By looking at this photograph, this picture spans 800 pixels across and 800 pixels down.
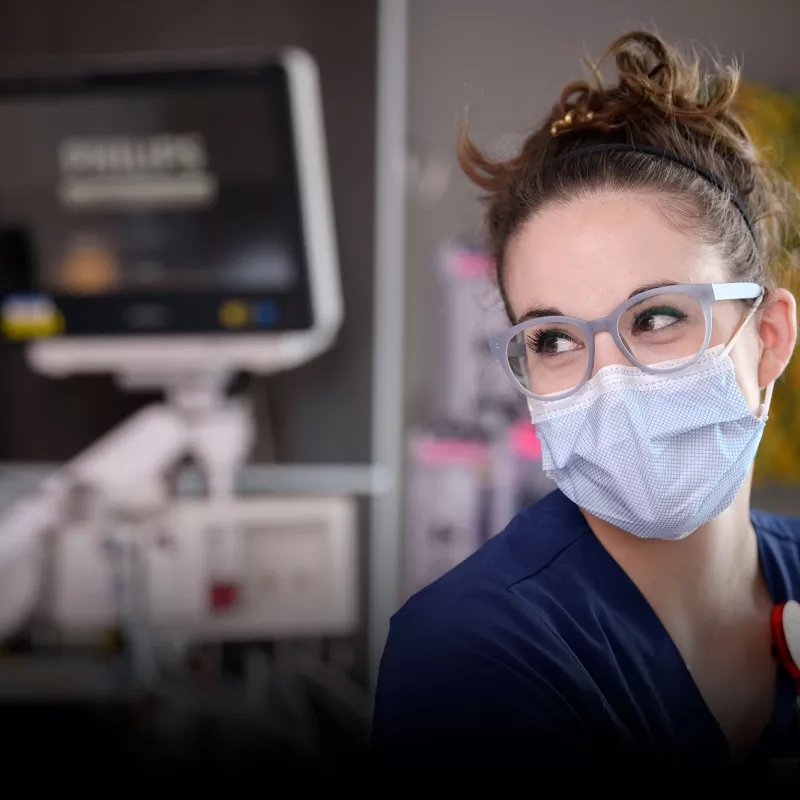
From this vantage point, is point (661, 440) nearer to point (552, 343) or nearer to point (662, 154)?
point (552, 343)

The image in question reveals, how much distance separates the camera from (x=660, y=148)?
2.82ft

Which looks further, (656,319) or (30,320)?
(30,320)

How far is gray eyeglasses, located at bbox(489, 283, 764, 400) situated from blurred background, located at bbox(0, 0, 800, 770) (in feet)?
0.87

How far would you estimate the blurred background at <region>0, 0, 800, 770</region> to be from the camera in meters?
1.81

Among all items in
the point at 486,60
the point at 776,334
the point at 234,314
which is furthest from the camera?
the point at 486,60

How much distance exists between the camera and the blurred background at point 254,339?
181 cm

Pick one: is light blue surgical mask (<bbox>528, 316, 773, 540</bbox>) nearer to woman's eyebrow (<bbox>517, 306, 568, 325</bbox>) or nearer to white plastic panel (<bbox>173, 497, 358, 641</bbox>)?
woman's eyebrow (<bbox>517, 306, 568, 325</bbox>)

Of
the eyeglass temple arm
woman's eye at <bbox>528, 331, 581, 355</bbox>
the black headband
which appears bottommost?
woman's eye at <bbox>528, 331, 581, 355</bbox>

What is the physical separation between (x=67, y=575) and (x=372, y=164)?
1344mm

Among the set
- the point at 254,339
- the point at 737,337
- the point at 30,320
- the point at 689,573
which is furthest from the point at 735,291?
the point at 30,320

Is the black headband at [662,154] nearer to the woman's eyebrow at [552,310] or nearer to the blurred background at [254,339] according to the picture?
the woman's eyebrow at [552,310]

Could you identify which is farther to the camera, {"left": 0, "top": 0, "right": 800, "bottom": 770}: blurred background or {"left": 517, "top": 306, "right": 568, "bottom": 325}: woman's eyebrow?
{"left": 0, "top": 0, "right": 800, "bottom": 770}: blurred background

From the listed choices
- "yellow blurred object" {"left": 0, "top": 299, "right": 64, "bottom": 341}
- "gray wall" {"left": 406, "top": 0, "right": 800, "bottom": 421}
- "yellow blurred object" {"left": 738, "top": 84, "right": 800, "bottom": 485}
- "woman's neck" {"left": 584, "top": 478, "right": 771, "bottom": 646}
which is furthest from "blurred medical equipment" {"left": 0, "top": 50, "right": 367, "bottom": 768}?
"yellow blurred object" {"left": 738, "top": 84, "right": 800, "bottom": 485}

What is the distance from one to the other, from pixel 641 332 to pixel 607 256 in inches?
3.1
